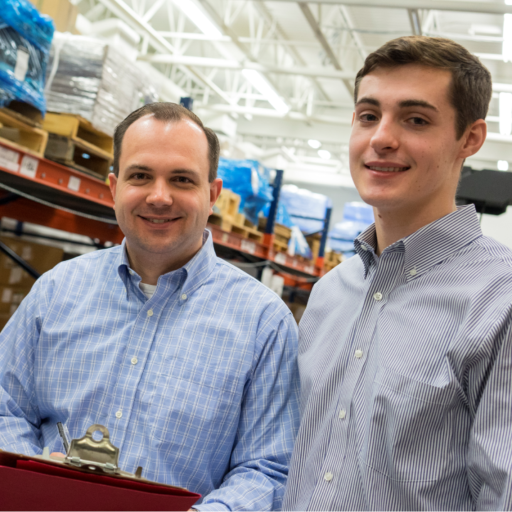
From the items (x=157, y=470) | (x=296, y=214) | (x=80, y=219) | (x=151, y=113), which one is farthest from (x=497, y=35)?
(x=157, y=470)

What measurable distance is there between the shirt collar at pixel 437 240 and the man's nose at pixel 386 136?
255mm

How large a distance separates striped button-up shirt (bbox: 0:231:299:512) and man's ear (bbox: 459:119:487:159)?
0.84m

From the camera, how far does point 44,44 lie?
3590 mm

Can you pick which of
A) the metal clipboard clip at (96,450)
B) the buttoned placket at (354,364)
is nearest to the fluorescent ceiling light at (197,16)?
the buttoned placket at (354,364)

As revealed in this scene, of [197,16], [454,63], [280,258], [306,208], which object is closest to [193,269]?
[454,63]

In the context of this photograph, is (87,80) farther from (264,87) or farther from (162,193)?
(264,87)

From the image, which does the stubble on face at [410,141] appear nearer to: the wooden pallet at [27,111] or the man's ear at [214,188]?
the man's ear at [214,188]

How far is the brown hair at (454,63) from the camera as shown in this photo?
1.53m

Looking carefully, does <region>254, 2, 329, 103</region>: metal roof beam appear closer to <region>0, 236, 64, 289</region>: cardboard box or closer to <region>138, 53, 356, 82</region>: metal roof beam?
<region>138, 53, 356, 82</region>: metal roof beam

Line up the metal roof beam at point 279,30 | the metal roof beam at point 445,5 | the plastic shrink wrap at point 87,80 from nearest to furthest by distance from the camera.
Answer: the plastic shrink wrap at point 87,80 → the metal roof beam at point 445,5 → the metal roof beam at point 279,30

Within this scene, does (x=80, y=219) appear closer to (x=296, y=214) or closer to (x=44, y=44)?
(x=44, y=44)

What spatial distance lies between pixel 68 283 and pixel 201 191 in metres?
0.63

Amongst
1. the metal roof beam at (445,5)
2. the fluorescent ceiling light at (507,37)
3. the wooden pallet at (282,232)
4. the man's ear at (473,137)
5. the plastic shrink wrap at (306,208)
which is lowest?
the man's ear at (473,137)

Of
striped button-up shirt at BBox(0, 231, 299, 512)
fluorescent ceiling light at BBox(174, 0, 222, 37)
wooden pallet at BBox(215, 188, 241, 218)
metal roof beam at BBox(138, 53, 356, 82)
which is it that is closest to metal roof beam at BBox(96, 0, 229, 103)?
metal roof beam at BBox(138, 53, 356, 82)
